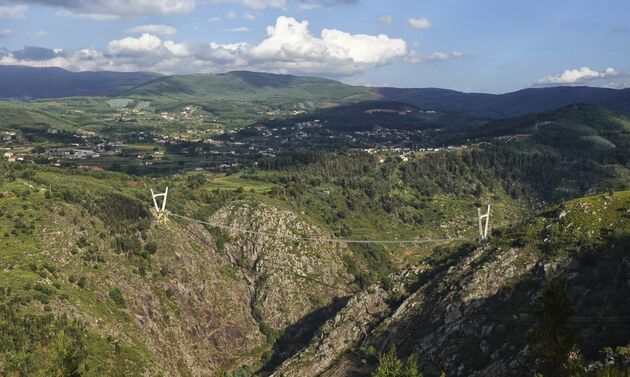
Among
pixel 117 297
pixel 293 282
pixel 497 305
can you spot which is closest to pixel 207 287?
pixel 293 282

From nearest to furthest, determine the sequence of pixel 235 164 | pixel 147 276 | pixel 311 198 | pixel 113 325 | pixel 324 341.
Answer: pixel 113 325
pixel 324 341
pixel 147 276
pixel 311 198
pixel 235 164

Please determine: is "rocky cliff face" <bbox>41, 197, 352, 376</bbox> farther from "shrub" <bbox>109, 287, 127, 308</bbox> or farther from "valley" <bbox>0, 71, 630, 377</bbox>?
"shrub" <bbox>109, 287, 127, 308</bbox>


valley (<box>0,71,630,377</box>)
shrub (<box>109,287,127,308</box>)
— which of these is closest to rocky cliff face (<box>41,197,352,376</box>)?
valley (<box>0,71,630,377</box>)

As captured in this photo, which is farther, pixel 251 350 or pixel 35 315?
pixel 251 350

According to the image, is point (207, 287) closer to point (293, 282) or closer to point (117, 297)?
point (293, 282)

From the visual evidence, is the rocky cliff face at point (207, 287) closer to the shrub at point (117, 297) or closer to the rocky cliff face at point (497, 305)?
the shrub at point (117, 297)

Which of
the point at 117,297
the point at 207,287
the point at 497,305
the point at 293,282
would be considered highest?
the point at 497,305

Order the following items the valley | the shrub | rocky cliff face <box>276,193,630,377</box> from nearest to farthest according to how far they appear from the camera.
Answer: rocky cliff face <box>276,193,630,377</box>, the valley, the shrub

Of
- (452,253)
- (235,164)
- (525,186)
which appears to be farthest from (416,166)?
(452,253)

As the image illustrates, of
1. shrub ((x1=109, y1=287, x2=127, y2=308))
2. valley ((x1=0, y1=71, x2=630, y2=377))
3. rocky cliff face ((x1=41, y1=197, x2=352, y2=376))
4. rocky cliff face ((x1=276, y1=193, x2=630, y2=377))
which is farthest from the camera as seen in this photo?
shrub ((x1=109, y1=287, x2=127, y2=308))

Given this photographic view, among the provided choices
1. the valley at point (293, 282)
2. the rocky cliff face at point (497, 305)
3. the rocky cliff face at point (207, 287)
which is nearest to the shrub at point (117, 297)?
the valley at point (293, 282)

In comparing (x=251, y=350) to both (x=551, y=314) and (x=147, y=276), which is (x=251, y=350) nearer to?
(x=147, y=276)
